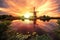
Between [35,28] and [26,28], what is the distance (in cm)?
12

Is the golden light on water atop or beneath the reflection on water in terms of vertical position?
atop

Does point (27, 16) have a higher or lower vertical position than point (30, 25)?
higher

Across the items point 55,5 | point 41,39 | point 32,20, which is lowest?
point 41,39

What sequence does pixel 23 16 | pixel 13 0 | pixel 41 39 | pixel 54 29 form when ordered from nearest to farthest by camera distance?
pixel 41 39 < pixel 54 29 < pixel 23 16 < pixel 13 0

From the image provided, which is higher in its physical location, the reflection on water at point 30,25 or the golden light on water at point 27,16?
the golden light on water at point 27,16

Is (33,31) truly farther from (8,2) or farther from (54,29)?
(8,2)

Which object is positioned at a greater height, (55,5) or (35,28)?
(55,5)

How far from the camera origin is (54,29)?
208 cm

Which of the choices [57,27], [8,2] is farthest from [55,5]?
[8,2]

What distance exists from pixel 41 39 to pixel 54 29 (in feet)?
0.87

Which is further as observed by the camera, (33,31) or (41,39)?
(33,31)

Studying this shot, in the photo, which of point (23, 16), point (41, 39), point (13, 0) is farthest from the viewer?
point (13, 0)

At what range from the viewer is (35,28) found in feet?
6.98

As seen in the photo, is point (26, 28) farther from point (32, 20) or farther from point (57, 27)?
point (57, 27)
